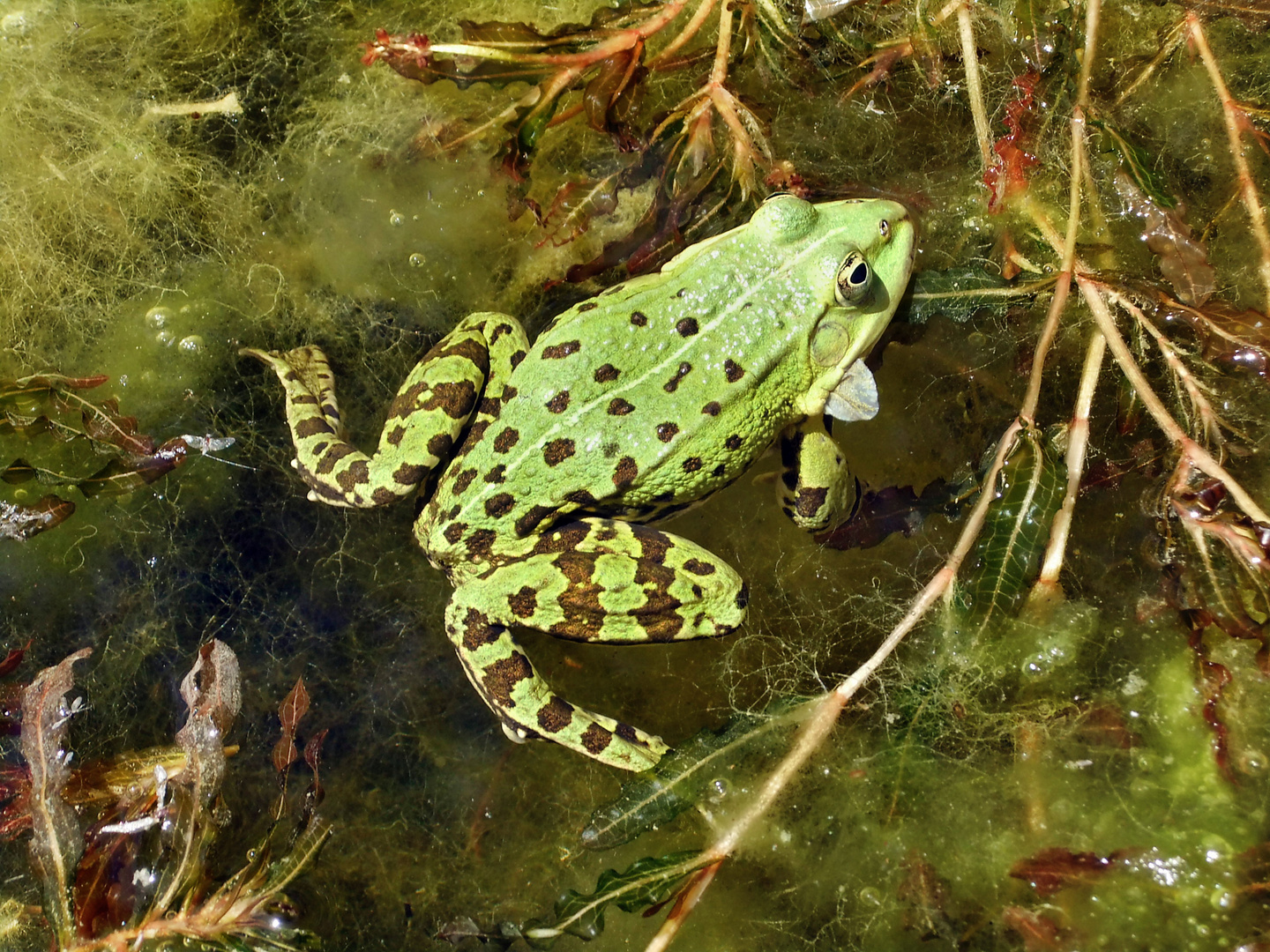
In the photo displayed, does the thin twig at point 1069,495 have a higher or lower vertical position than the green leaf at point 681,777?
higher

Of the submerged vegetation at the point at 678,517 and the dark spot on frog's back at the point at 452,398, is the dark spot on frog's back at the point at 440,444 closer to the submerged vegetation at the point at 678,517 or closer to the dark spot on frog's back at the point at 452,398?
the dark spot on frog's back at the point at 452,398

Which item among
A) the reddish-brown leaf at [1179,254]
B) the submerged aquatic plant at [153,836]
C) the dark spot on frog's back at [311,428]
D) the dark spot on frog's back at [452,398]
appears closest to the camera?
the submerged aquatic plant at [153,836]

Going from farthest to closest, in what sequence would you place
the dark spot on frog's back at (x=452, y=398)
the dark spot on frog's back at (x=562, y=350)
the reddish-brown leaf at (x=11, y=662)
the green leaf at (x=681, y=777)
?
the reddish-brown leaf at (x=11, y=662) < the dark spot on frog's back at (x=452, y=398) < the dark spot on frog's back at (x=562, y=350) < the green leaf at (x=681, y=777)

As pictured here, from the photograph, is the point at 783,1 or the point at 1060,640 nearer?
the point at 1060,640

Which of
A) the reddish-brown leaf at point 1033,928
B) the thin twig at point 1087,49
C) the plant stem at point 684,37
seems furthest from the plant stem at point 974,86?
the reddish-brown leaf at point 1033,928

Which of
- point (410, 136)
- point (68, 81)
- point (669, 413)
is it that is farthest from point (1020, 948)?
point (68, 81)

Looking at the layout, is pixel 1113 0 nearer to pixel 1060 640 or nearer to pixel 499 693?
pixel 1060 640
